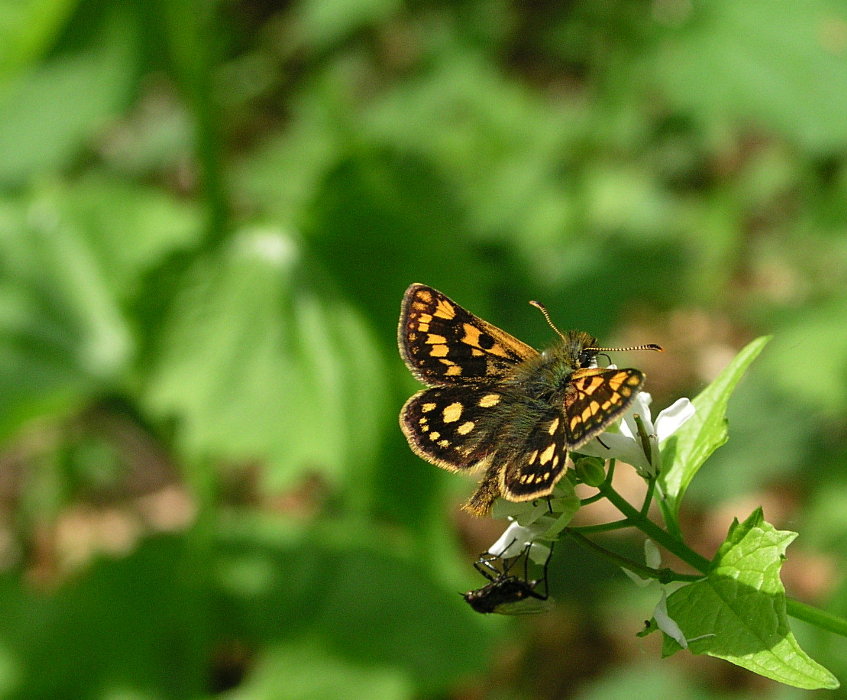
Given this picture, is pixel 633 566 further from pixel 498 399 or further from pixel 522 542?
pixel 498 399

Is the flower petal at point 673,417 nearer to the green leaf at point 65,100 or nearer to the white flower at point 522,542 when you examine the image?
the white flower at point 522,542

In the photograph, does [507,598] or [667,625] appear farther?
[507,598]

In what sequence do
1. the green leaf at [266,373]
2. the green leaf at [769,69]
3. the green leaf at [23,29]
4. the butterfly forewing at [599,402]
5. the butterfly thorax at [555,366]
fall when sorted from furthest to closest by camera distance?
the green leaf at [769,69], the green leaf at [266,373], the green leaf at [23,29], the butterfly thorax at [555,366], the butterfly forewing at [599,402]

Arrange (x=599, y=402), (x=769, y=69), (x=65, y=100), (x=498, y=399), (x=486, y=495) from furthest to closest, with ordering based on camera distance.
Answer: (x=769, y=69)
(x=65, y=100)
(x=498, y=399)
(x=486, y=495)
(x=599, y=402)

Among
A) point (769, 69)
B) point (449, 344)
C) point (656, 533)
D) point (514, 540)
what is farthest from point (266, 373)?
point (769, 69)

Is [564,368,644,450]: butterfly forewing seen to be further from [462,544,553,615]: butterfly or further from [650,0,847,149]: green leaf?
[650,0,847,149]: green leaf

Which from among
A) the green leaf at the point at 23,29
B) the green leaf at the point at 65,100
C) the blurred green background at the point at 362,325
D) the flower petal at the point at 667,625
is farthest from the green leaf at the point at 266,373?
the flower petal at the point at 667,625
